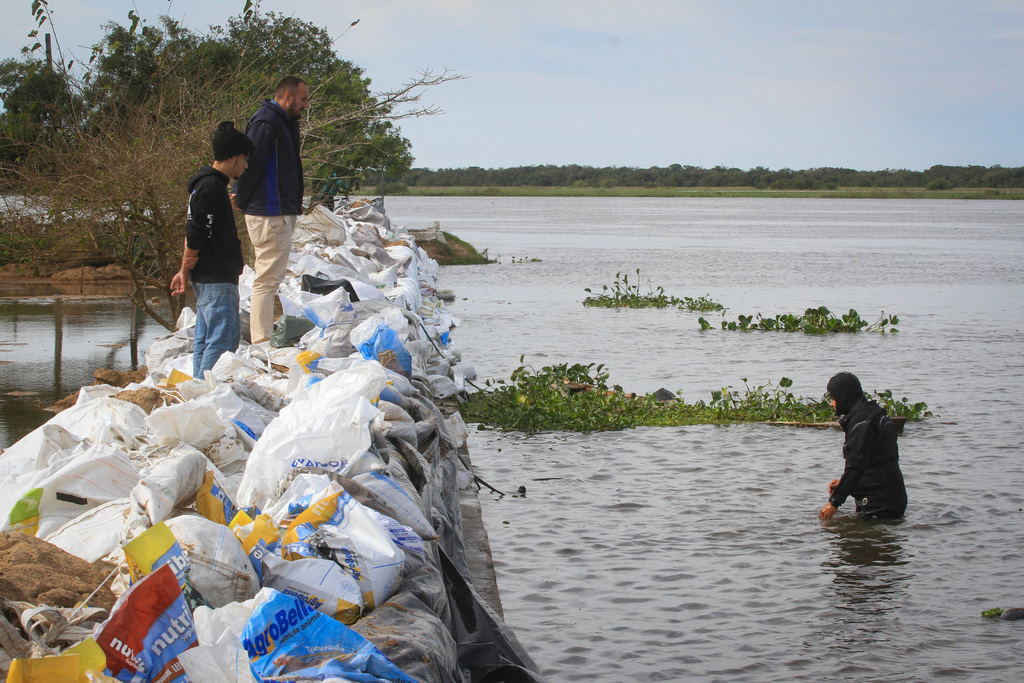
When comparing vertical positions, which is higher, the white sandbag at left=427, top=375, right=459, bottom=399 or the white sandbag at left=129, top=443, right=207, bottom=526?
the white sandbag at left=129, top=443, right=207, bottom=526

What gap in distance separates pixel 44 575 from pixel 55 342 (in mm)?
7652

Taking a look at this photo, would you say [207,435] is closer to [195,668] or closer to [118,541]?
[118,541]

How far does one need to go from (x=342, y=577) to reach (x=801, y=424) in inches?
248

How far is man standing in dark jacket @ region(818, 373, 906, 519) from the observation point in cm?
554

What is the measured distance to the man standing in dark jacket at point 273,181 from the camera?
6.45 m

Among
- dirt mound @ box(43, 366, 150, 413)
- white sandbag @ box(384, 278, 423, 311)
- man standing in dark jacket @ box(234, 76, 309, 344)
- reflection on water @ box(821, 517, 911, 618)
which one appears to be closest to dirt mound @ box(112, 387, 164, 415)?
dirt mound @ box(43, 366, 150, 413)

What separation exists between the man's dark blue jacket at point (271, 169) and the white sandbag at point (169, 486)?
339 centimetres

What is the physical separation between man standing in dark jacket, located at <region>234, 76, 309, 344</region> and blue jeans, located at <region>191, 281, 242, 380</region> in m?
0.77

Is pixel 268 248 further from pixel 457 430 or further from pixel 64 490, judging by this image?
pixel 64 490

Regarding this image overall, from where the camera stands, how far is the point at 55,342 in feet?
31.2

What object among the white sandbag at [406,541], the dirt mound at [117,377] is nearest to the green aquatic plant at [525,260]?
the dirt mound at [117,377]

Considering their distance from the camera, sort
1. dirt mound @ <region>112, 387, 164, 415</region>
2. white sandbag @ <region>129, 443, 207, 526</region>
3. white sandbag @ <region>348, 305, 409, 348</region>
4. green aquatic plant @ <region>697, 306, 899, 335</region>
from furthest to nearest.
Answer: green aquatic plant @ <region>697, 306, 899, 335</region>
white sandbag @ <region>348, 305, 409, 348</region>
dirt mound @ <region>112, 387, 164, 415</region>
white sandbag @ <region>129, 443, 207, 526</region>

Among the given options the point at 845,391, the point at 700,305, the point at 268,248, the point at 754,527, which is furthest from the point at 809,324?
the point at 268,248

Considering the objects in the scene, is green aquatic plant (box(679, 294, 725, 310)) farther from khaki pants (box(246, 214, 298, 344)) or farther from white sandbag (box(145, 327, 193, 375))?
white sandbag (box(145, 327, 193, 375))
